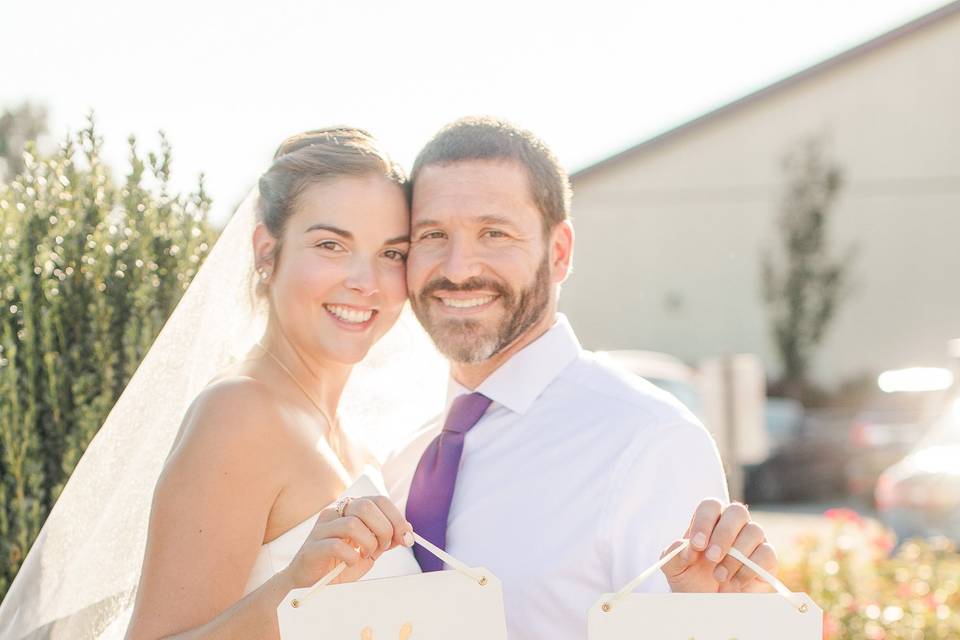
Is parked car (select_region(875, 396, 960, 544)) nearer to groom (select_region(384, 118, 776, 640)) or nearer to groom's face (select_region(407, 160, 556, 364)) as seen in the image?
groom (select_region(384, 118, 776, 640))

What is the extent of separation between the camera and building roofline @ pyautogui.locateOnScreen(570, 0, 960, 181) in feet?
80.5

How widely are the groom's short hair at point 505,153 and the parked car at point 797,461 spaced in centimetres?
1643

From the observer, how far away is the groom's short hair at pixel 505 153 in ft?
10.5

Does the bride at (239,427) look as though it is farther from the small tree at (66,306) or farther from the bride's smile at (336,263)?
the small tree at (66,306)

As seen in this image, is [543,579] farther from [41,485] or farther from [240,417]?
[41,485]

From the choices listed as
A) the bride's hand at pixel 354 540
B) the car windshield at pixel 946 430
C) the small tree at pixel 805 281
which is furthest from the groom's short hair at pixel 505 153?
the small tree at pixel 805 281

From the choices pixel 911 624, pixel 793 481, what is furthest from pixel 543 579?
pixel 793 481

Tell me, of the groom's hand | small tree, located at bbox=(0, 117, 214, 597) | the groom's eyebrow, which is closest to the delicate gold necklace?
the groom's eyebrow

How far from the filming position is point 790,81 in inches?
1008

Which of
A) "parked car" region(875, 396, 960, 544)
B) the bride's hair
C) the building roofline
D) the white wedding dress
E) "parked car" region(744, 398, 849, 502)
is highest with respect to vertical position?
the building roofline

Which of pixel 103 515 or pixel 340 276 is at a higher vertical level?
pixel 340 276

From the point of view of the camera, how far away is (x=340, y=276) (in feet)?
9.87

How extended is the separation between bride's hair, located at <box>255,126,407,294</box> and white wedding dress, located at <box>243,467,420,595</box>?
2.42 feet

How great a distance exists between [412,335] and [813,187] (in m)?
22.8
